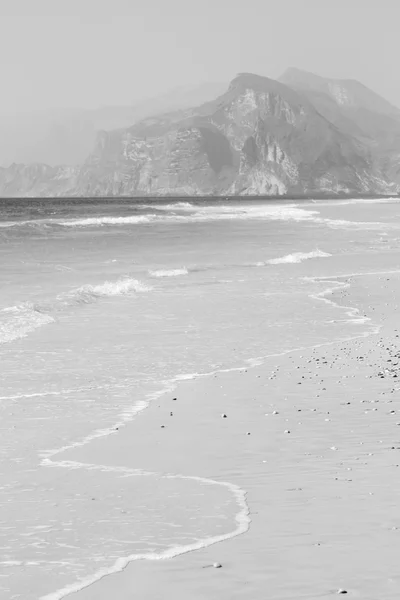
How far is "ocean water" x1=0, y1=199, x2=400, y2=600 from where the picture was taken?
600 centimetres

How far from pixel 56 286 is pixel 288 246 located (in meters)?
18.5

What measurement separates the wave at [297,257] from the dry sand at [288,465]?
739 inches

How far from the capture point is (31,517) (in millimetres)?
6422

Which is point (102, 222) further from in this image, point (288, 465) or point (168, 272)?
point (288, 465)

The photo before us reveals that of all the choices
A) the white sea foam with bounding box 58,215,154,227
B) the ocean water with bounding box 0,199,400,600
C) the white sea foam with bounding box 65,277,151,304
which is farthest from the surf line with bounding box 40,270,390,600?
the white sea foam with bounding box 58,215,154,227

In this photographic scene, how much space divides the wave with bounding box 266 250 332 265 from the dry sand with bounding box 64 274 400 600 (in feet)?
61.5

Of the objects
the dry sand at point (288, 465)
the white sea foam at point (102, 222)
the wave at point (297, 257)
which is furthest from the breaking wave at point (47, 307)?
the white sea foam at point (102, 222)

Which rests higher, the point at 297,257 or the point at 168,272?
the point at 297,257

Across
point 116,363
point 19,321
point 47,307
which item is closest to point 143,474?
point 116,363

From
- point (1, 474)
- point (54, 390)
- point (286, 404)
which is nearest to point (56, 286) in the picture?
point (54, 390)

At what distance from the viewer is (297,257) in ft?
111

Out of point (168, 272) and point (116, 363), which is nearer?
point (116, 363)

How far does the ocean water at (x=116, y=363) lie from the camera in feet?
19.7

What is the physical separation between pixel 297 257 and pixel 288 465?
26591 mm
